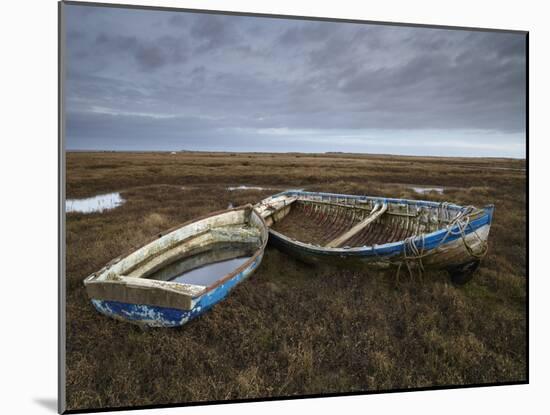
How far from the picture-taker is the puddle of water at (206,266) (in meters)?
4.34

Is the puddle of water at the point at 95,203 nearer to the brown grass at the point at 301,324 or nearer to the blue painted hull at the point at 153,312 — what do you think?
the brown grass at the point at 301,324

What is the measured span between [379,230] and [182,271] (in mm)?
2946

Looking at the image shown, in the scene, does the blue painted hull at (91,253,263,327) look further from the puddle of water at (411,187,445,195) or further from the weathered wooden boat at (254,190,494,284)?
the puddle of water at (411,187,445,195)

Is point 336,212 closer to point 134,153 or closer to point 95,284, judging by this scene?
point 134,153

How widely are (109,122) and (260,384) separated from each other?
294 centimetres

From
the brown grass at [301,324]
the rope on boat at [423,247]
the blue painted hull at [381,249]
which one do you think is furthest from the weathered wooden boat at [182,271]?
the rope on boat at [423,247]

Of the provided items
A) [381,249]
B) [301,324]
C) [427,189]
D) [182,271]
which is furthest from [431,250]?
[182,271]

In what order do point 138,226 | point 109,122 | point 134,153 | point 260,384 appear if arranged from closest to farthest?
1. point 260,384
2. point 109,122
3. point 134,153
4. point 138,226

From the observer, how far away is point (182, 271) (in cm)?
450

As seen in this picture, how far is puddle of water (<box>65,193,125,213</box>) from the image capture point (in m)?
3.33

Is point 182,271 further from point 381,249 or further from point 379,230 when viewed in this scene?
point 379,230

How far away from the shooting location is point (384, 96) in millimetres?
4121

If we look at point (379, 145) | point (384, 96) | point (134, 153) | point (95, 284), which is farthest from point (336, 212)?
point (95, 284)

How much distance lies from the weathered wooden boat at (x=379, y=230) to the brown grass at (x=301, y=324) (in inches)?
9.2
